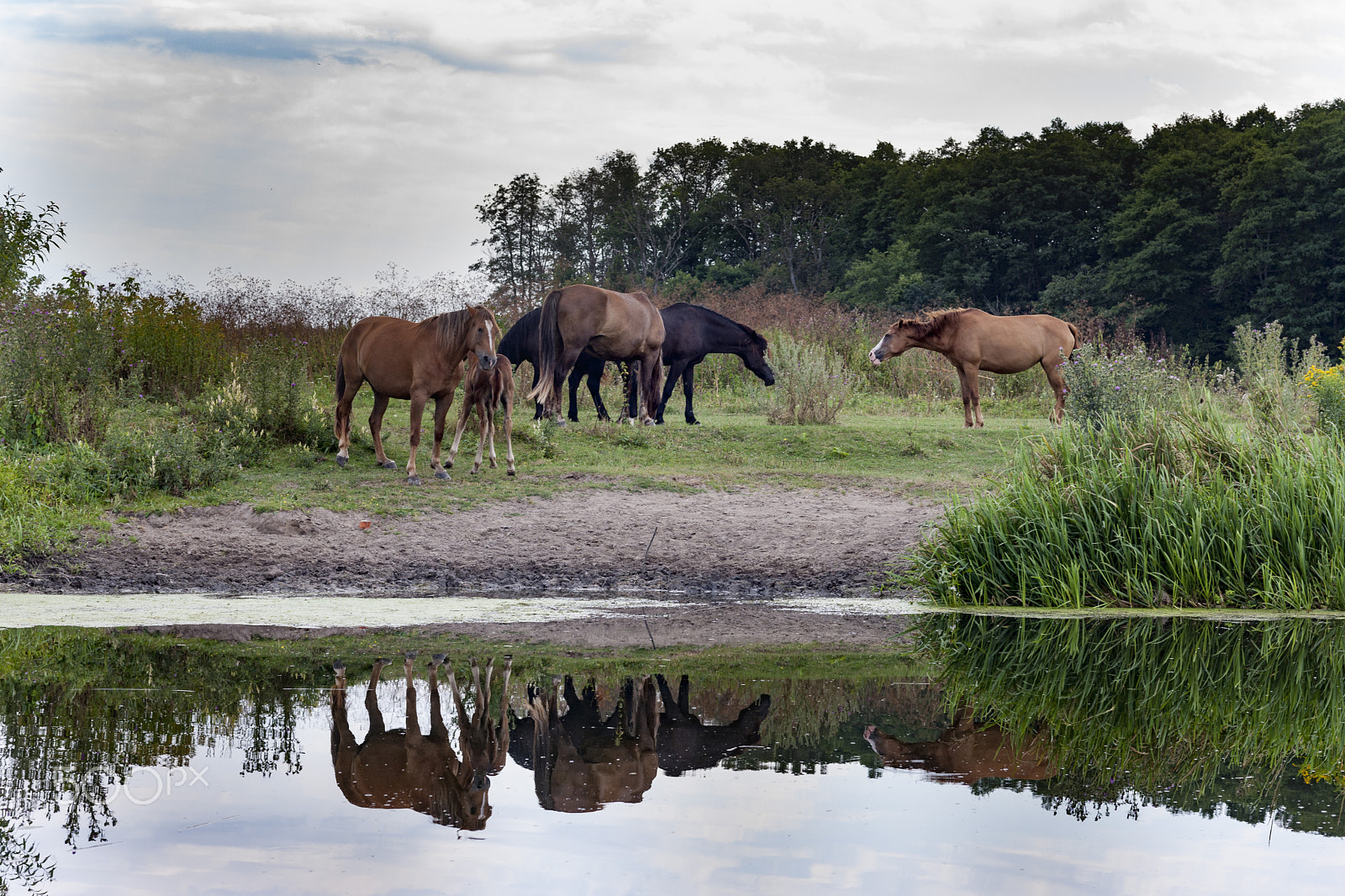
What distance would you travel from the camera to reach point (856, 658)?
6637mm

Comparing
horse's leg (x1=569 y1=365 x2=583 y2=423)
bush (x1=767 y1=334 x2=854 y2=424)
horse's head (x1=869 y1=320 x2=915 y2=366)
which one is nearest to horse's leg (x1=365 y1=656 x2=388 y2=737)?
horse's leg (x1=569 y1=365 x2=583 y2=423)

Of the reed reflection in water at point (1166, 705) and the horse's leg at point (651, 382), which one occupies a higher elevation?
the horse's leg at point (651, 382)

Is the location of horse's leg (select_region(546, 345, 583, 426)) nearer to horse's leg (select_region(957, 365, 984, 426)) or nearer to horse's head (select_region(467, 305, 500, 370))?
horse's head (select_region(467, 305, 500, 370))

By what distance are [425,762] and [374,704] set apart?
0.95 m

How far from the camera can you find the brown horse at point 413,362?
11.7 metres

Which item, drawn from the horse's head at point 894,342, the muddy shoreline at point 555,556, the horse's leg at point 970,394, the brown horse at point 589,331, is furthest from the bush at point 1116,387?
the brown horse at point 589,331

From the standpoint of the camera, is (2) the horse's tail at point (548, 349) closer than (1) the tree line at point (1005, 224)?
Yes

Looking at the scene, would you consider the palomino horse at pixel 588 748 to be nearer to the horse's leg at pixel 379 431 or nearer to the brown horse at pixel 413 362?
the brown horse at pixel 413 362

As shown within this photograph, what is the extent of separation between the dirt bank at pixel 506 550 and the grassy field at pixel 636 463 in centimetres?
46

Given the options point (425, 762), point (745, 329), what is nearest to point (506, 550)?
point (425, 762)

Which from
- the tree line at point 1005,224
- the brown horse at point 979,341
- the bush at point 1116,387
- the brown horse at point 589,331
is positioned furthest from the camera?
the tree line at point 1005,224

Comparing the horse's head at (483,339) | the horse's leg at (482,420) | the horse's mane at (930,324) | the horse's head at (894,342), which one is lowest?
the horse's leg at (482,420)

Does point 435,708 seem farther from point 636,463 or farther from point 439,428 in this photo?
point 636,463

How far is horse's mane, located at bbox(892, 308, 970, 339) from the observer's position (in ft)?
58.0
